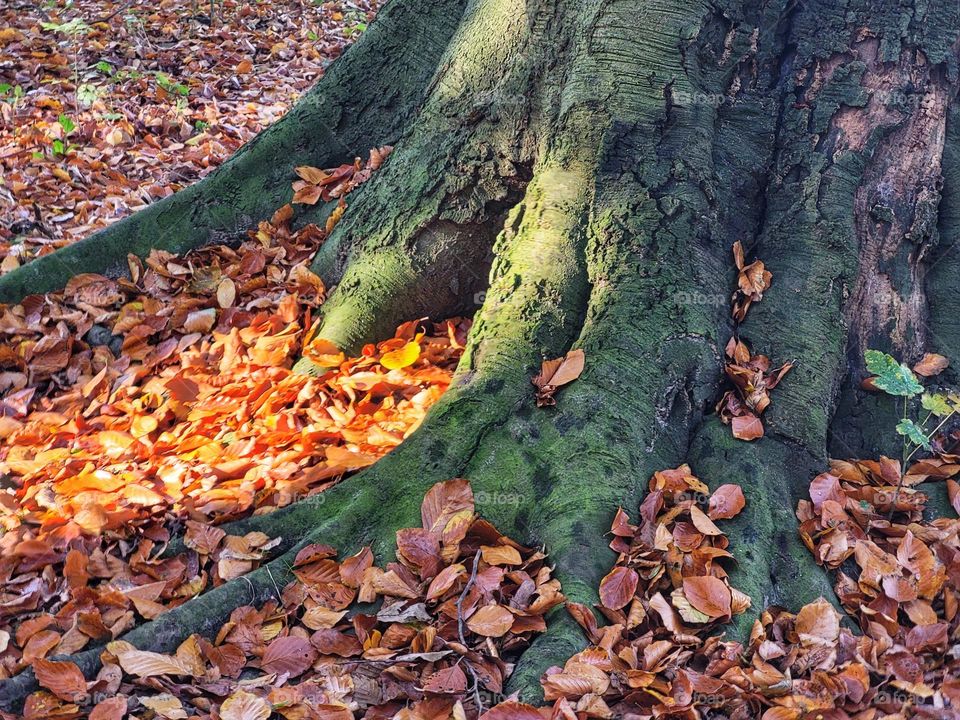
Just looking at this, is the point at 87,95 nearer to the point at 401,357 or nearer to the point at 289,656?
the point at 401,357

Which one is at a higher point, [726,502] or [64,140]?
[64,140]

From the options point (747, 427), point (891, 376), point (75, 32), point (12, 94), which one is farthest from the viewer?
point (75, 32)

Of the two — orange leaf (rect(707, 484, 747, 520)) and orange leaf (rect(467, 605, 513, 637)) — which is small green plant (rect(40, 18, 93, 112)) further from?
orange leaf (rect(707, 484, 747, 520))

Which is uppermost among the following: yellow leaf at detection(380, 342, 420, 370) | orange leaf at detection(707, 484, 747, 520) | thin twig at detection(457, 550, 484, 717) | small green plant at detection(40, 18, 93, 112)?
small green plant at detection(40, 18, 93, 112)

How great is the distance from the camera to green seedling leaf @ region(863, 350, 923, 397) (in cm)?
267

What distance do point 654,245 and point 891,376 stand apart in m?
0.94

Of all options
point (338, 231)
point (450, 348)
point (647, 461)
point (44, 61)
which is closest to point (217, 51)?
point (44, 61)

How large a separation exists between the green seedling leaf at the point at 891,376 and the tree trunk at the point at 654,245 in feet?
1.21

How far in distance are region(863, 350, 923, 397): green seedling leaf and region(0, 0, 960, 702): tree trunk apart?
369mm

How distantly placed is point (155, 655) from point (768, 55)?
3.15 meters

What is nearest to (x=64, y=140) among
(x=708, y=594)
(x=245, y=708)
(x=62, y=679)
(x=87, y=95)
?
(x=87, y=95)

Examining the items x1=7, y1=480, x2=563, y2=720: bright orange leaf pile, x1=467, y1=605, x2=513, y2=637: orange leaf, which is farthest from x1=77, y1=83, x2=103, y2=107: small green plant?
x1=467, y1=605, x2=513, y2=637: orange leaf

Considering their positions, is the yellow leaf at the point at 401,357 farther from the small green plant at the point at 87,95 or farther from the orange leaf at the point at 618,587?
the small green plant at the point at 87,95

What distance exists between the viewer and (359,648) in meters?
2.45
